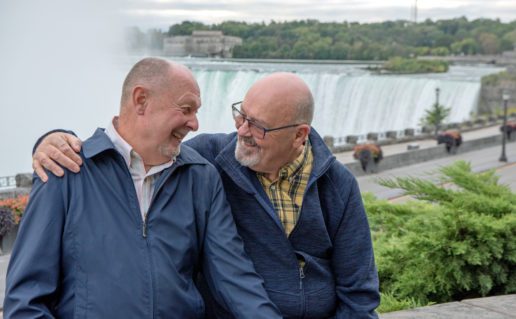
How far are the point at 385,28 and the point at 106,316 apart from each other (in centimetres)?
10357

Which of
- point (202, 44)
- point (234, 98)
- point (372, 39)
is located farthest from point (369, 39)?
point (234, 98)

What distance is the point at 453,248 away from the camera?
4.32 meters

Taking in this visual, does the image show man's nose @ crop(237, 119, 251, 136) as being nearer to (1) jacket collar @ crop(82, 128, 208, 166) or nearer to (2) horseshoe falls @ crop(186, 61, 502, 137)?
(1) jacket collar @ crop(82, 128, 208, 166)

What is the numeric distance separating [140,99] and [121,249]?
50cm

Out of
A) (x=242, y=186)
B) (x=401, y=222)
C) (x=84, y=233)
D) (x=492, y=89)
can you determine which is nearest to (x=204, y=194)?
(x=242, y=186)

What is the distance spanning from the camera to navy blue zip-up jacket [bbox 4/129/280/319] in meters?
2.30

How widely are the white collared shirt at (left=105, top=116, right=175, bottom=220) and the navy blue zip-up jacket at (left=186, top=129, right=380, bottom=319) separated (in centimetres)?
32

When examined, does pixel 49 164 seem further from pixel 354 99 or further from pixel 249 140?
pixel 354 99

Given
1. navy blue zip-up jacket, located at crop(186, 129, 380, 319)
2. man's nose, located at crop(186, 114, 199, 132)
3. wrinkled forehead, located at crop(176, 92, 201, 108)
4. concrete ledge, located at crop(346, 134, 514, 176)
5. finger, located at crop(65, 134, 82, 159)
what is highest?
wrinkled forehead, located at crop(176, 92, 201, 108)

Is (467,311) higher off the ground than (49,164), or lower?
lower

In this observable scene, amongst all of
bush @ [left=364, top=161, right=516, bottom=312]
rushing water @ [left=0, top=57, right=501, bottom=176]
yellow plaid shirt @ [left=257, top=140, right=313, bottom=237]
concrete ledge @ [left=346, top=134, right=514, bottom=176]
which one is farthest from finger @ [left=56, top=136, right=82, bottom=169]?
rushing water @ [left=0, top=57, right=501, bottom=176]

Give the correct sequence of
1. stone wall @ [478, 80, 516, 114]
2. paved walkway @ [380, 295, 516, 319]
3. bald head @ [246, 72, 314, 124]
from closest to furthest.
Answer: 1. bald head @ [246, 72, 314, 124]
2. paved walkway @ [380, 295, 516, 319]
3. stone wall @ [478, 80, 516, 114]

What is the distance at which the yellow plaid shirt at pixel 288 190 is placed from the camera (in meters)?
2.73

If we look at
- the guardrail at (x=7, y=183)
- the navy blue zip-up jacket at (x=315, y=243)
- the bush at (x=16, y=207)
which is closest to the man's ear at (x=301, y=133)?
the navy blue zip-up jacket at (x=315, y=243)
